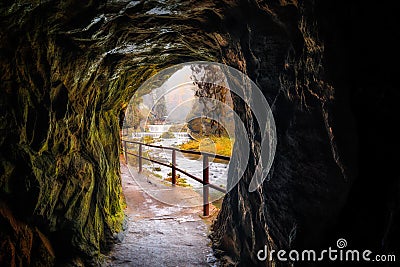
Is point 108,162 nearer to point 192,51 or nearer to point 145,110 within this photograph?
point 192,51

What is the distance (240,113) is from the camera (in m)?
3.63

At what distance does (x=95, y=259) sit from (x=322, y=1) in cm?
367

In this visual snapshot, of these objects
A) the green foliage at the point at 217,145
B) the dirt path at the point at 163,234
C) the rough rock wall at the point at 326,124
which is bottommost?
the dirt path at the point at 163,234

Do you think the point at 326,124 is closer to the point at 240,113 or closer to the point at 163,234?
the point at 240,113

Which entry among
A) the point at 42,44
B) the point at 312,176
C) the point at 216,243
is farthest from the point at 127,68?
the point at 312,176

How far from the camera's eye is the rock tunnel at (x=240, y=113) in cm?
142

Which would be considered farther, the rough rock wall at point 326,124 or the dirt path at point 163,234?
the dirt path at point 163,234
